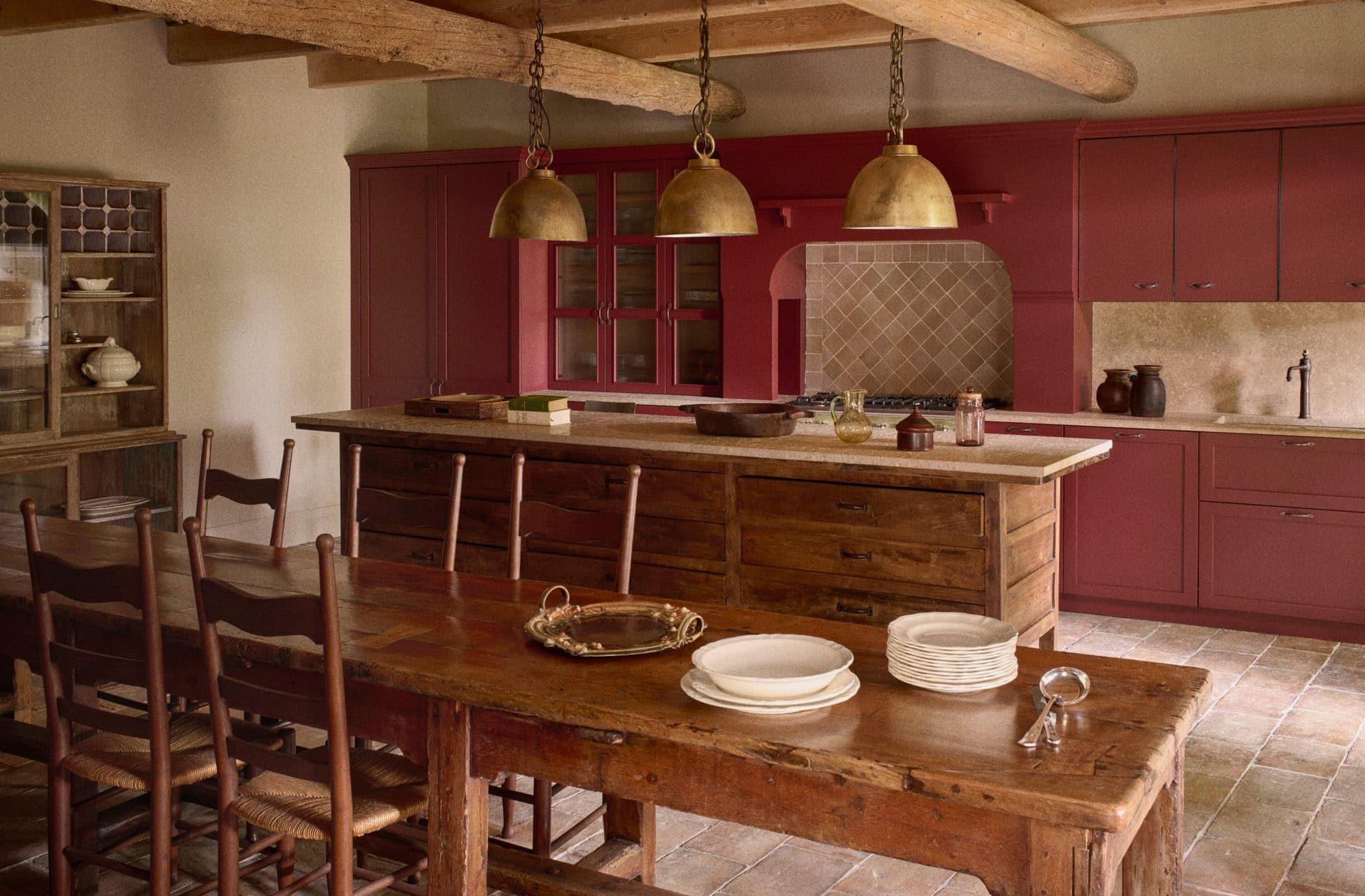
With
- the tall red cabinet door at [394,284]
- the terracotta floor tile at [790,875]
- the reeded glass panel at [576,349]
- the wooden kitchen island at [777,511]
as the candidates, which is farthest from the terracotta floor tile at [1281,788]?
the tall red cabinet door at [394,284]

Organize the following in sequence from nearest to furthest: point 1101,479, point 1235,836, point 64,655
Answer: point 64,655 → point 1235,836 → point 1101,479

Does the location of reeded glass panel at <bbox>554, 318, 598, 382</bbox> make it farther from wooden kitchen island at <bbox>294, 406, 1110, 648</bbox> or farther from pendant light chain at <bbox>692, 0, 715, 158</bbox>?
pendant light chain at <bbox>692, 0, 715, 158</bbox>

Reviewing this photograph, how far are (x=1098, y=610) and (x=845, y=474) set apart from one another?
2.49 m

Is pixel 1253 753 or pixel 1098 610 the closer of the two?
pixel 1253 753

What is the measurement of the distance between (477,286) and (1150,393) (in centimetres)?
383

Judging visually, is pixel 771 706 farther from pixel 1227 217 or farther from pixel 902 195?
pixel 1227 217

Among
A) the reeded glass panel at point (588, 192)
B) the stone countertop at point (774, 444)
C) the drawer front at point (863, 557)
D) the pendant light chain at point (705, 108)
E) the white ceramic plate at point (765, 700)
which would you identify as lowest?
the drawer front at point (863, 557)

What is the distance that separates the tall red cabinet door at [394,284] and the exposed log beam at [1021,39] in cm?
361

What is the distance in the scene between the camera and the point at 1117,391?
6246 mm

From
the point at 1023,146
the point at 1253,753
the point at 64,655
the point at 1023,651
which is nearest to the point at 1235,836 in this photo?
the point at 1253,753

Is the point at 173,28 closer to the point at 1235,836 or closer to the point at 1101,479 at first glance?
the point at 1101,479

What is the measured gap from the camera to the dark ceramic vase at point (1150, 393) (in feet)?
19.9

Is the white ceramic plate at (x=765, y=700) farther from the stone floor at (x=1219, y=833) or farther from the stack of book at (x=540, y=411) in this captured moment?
the stack of book at (x=540, y=411)

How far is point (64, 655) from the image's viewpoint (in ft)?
8.77
